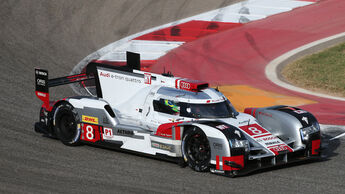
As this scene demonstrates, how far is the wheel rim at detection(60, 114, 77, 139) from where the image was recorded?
1410 cm

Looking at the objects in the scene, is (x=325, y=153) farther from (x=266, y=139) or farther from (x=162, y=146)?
(x=162, y=146)

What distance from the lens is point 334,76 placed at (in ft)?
70.8

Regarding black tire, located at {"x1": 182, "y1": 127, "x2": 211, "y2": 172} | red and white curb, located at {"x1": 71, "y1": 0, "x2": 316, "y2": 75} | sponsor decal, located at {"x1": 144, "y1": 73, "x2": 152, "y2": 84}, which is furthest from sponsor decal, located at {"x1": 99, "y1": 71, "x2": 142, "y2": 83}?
red and white curb, located at {"x1": 71, "y1": 0, "x2": 316, "y2": 75}

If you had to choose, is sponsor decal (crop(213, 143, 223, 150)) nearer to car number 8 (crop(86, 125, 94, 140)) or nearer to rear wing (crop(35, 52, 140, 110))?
car number 8 (crop(86, 125, 94, 140))

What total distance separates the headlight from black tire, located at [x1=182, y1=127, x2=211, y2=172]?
563 millimetres

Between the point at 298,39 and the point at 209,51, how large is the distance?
159 inches

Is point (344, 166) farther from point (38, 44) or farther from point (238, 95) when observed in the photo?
point (38, 44)

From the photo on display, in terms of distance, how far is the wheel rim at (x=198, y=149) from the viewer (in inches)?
463

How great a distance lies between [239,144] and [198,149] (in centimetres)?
95

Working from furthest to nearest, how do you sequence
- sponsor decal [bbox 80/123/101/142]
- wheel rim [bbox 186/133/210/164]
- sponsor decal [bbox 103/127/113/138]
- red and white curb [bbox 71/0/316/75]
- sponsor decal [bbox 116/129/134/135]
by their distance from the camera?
red and white curb [bbox 71/0/316/75] → sponsor decal [bbox 80/123/101/142] → sponsor decal [bbox 103/127/113/138] → sponsor decal [bbox 116/129/134/135] → wheel rim [bbox 186/133/210/164]

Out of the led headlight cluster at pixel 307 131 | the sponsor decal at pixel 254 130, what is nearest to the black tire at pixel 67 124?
the sponsor decal at pixel 254 130

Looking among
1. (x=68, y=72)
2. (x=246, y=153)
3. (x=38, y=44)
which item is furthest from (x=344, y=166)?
(x=38, y=44)

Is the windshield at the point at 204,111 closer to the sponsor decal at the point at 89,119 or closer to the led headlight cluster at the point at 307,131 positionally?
the led headlight cluster at the point at 307,131

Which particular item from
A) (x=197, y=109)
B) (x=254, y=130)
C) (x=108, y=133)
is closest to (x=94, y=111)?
(x=108, y=133)
